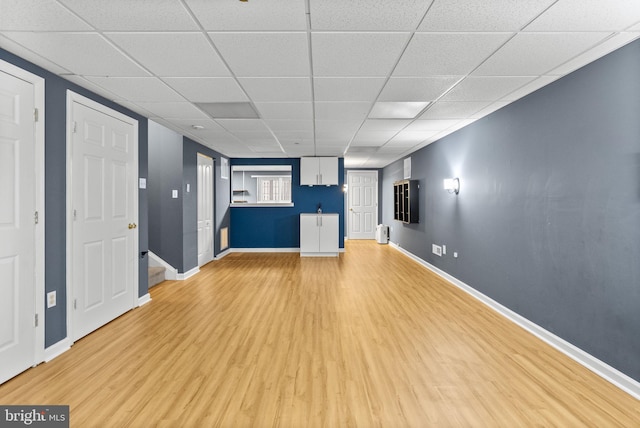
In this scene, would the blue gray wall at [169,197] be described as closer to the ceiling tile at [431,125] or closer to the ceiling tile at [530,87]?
the ceiling tile at [431,125]

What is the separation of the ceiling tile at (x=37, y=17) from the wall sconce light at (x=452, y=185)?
450 centimetres

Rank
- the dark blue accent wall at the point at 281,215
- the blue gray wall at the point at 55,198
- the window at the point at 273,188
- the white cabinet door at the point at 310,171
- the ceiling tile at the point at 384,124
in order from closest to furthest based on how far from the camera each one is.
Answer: the blue gray wall at the point at 55,198
the ceiling tile at the point at 384,124
the white cabinet door at the point at 310,171
the dark blue accent wall at the point at 281,215
the window at the point at 273,188

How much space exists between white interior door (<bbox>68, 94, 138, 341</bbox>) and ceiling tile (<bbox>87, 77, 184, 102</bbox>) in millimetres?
275

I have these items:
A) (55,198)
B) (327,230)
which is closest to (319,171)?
(327,230)

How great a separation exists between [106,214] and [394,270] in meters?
4.53

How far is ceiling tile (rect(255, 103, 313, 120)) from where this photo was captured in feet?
11.5

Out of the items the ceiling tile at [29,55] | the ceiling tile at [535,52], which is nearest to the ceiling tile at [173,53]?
the ceiling tile at [29,55]

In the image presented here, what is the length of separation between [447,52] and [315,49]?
98 cm

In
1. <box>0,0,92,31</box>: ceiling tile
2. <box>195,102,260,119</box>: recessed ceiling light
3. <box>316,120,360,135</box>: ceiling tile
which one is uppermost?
<box>316,120,360,135</box>: ceiling tile

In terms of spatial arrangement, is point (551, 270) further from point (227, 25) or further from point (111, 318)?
point (111, 318)

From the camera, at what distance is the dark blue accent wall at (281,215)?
25.6 feet

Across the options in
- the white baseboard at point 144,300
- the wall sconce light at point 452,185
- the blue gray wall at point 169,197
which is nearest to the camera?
the white baseboard at point 144,300

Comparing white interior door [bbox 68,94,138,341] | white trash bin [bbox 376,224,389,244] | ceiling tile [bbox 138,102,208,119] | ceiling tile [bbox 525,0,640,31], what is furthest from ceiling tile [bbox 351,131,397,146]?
white trash bin [bbox 376,224,389,244]

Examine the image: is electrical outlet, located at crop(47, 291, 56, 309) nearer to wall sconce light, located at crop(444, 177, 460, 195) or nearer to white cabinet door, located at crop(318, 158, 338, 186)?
wall sconce light, located at crop(444, 177, 460, 195)
